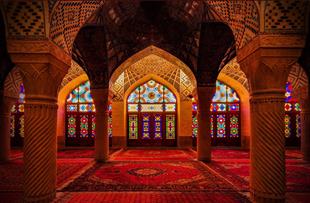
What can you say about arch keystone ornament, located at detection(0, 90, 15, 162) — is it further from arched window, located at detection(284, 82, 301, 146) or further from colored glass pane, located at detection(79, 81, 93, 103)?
arched window, located at detection(284, 82, 301, 146)

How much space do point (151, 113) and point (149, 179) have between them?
8409mm

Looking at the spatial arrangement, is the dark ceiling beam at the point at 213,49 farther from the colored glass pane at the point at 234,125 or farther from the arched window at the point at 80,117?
the arched window at the point at 80,117

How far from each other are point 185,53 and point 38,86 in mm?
5873

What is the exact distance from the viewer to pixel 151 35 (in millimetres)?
9164

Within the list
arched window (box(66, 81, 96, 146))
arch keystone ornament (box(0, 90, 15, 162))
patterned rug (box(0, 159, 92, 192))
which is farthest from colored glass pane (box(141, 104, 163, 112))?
arch keystone ornament (box(0, 90, 15, 162))

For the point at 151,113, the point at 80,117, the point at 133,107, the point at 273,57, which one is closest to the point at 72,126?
the point at 80,117

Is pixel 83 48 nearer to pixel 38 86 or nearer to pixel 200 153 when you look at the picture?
pixel 38 86

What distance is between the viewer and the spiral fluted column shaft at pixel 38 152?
4250 millimetres

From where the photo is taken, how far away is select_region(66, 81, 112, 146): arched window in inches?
585

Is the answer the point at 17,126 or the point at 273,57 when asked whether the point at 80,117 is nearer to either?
the point at 17,126

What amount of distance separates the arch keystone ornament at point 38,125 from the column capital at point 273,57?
320 cm

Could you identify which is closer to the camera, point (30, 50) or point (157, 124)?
point (30, 50)

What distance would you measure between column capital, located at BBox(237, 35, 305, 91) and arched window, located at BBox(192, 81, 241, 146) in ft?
34.1

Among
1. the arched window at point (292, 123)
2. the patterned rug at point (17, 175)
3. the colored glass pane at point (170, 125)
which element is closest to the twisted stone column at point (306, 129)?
the arched window at point (292, 123)
